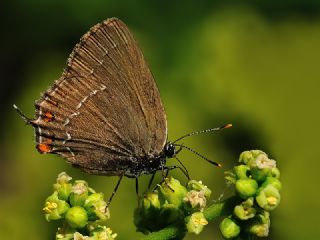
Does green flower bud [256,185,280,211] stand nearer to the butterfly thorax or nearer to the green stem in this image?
the green stem

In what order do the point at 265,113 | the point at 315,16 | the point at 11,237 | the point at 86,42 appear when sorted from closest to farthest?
the point at 86,42 → the point at 11,237 → the point at 265,113 → the point at 315,16

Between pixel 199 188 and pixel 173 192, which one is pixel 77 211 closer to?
pixel 173 192

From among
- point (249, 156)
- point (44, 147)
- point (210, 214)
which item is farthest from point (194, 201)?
point (44, 147)

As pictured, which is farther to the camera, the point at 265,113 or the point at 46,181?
the point at 265,113

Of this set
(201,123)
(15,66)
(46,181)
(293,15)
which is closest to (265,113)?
(201,123)

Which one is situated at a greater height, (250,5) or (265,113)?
(250,5)

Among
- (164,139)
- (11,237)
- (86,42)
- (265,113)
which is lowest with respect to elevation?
(11,237)

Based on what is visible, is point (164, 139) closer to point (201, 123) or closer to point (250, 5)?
point (201, 123)

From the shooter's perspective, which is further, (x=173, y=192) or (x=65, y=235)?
(x=173, y=192)
